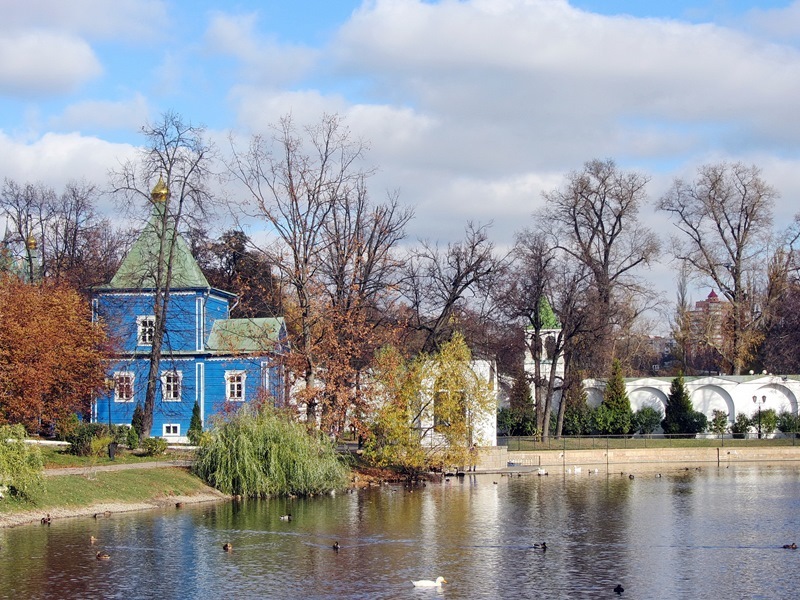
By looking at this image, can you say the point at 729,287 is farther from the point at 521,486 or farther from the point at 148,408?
the point at 148,408

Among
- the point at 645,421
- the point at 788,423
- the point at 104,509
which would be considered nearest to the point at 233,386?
the point at 104,509

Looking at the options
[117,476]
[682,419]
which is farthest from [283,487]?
[682,419]

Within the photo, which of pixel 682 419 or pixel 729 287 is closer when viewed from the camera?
pixel 682 419

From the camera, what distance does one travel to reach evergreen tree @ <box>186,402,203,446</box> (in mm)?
40353

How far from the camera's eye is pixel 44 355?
35.5 metres

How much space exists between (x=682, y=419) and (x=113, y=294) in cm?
3130

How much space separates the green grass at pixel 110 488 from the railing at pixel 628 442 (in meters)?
21.4

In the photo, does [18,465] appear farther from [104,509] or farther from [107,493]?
[107,493]

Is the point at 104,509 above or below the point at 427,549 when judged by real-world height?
above

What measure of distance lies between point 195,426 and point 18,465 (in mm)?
18386

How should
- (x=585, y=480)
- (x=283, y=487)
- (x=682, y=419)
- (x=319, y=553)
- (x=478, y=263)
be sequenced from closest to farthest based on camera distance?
(x=319, y=553)
(x=283, y=487)
(x=585, y=480)
(x=478, y=263)
(x=682, y=419)

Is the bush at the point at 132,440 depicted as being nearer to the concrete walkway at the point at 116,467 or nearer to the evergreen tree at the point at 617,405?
the concrete walkway at the point at 116,467

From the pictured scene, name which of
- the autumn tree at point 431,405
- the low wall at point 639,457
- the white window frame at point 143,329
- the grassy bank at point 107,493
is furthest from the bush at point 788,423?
the grassy bank at point 107,493

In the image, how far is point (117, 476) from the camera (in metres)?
31.4
